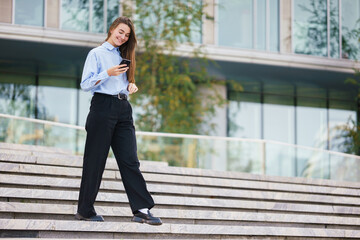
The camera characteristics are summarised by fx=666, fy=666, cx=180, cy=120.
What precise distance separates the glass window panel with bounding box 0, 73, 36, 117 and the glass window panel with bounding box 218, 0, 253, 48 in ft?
18.0

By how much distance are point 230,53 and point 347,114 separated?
614cm

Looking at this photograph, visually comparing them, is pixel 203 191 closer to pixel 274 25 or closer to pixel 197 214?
pixel 197 214

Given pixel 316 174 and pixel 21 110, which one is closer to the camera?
pixel 316 174

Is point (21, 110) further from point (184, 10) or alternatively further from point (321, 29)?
point (321, 29)

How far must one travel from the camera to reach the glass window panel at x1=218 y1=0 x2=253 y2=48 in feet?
59.5

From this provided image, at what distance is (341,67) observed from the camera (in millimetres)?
18766

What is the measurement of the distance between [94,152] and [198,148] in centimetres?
634

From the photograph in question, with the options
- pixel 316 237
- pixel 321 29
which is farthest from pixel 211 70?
pixel 316 237

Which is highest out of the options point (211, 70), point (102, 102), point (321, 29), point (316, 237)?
point (321, 29)

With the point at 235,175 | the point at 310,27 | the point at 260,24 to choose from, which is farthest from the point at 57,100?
the point at 235,175

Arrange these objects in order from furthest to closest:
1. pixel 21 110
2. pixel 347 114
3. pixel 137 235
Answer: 1. pixel 347 114
2. pixel 21 110
3. pixel 137 235

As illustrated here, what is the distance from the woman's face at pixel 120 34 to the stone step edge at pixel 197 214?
72.1 inches

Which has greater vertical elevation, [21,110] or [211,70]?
[211,70]

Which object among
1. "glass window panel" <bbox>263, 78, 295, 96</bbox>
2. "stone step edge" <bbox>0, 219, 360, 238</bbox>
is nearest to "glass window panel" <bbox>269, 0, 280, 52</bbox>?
"glass window panel" <bbox>263, 78, 295, 96</bbox>
